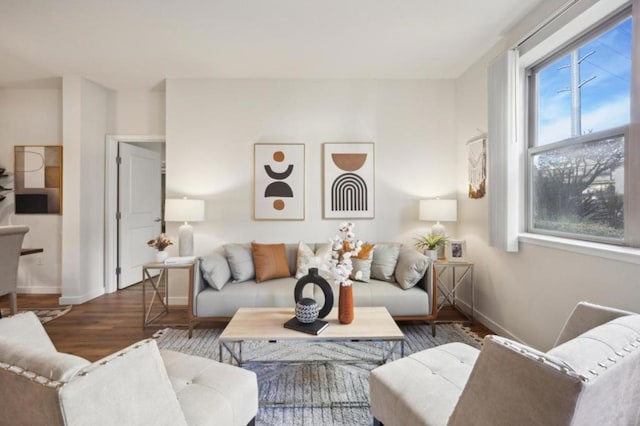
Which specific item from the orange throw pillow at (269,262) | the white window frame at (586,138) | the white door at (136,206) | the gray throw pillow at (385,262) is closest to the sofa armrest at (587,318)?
the white window frame at (586,138)

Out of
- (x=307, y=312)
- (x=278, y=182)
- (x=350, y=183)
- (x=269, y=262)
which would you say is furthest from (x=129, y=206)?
(x=307, y=312)


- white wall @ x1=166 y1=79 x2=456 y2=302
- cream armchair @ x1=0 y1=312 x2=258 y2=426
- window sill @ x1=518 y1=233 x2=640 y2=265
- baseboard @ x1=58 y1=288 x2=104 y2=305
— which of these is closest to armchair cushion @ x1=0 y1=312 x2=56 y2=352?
cream armchair @ x1=0 y1=312 x2=258 y2=426

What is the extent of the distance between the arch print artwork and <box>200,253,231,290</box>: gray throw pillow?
4.44 ft

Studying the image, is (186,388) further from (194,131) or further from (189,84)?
(189,84)

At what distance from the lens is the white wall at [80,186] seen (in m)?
3.56

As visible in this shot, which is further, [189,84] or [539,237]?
[189,84]

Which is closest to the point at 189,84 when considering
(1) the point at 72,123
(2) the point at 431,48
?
(1) the point at 72,123

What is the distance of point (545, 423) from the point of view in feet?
2.42

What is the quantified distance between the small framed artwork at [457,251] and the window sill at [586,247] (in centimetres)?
67

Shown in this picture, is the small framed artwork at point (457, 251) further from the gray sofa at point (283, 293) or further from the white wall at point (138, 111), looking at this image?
the white wall at point (138, 111)

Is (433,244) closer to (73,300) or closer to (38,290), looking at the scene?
(73,300)

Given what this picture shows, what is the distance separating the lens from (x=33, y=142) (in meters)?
3.93

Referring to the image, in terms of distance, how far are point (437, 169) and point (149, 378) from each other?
353 centimetres

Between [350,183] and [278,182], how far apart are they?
0.87 metres
